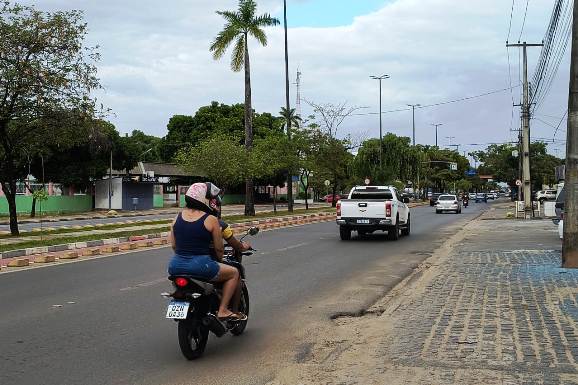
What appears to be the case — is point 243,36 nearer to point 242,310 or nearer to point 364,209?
point 364,209

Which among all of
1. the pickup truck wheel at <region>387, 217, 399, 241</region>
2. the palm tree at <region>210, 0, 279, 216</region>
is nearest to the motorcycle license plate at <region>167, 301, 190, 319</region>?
the pickup truck wheel at <region>387, 217, 399, 241</region>

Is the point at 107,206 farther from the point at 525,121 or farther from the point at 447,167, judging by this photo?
the point at 447,167

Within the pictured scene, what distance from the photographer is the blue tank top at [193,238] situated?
6.11m

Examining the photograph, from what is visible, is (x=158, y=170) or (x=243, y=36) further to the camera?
(x=158, y=170)

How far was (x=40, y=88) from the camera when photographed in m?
20.4

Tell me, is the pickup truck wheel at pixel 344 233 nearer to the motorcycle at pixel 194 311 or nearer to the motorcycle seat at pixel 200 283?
the motorcycle at pixel 194 311

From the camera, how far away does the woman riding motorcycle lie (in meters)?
6.07

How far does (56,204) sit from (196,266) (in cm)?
4461

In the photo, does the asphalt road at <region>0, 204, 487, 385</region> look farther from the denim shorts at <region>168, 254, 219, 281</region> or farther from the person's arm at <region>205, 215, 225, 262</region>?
the person's arm at <region>205, 215, 225, 262</region>

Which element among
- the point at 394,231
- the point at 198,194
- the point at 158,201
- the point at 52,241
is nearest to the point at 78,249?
the point at 52,241

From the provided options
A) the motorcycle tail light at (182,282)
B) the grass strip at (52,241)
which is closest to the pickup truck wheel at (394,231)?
the grass strip at (52,241)

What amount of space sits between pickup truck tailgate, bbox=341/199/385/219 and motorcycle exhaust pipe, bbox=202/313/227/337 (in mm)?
14789

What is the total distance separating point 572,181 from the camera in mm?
11789

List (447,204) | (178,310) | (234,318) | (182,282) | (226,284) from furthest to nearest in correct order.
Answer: (447,204) → (234,318) → (226,284) → (182,282) → (178,310)
